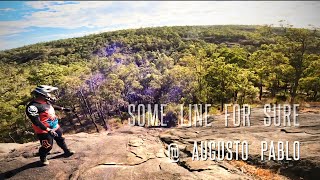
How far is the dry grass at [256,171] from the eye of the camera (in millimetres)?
8680

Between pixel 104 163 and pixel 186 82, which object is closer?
pixel 104 163

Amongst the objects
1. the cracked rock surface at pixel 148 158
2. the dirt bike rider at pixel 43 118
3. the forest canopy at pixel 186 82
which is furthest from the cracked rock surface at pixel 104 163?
the forest canopy at pixel 186 82

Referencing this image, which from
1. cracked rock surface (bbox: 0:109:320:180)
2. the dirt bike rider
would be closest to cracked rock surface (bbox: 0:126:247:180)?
cracked rock surface (bbox: 0:109:320:180)

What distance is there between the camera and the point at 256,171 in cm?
897

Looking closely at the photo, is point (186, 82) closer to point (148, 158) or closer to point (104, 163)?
point (148, 158)

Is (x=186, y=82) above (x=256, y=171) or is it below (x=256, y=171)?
above

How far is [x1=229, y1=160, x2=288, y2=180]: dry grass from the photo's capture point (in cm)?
868

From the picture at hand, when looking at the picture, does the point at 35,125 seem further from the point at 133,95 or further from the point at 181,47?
the point at 181,47

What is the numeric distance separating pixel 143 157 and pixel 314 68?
145ft

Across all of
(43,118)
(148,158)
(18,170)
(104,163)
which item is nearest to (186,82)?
(148,158)

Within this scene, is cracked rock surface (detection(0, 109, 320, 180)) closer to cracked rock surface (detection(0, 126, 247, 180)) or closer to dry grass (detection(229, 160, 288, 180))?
cracked rock surface (detection(0, 126, 247, 180))

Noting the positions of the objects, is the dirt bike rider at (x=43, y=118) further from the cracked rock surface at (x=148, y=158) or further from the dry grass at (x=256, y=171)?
the dry grass at (x=256, y=171)

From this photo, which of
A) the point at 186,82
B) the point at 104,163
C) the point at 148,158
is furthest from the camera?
the point at 186,82

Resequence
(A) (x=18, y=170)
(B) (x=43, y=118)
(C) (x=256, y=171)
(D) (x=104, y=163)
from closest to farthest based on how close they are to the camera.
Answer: (B) (x=43, y=118)
(A) (x=18, y=170)
(D) (x=104, y=163)
(C) (x=256, y=171)
